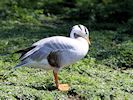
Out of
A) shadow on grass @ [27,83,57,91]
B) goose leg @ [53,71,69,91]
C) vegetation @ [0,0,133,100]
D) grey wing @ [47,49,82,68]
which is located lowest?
vegetation @ [0,0,133,100]

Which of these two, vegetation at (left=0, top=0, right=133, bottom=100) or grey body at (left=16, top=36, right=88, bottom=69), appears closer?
grey body at (left=16, top=36, right=88, bottom=69)

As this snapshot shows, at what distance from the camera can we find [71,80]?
6754 mm

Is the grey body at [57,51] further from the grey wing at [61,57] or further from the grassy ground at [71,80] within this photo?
the grassy ground at [71,80]

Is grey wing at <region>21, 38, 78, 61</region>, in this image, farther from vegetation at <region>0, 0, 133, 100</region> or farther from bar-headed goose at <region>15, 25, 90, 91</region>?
vegetation at <region>0, 0, 133, 100</region>

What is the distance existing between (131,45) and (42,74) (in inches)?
Result: 98.4

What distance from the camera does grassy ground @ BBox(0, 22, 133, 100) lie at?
6.08 meters

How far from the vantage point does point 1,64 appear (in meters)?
7.45

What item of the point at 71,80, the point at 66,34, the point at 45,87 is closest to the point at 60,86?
the point at 45,87

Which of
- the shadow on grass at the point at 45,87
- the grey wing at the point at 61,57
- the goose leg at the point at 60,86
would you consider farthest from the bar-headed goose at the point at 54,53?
the shadow on grass at the point at 45,87

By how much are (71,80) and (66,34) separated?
3.68 m

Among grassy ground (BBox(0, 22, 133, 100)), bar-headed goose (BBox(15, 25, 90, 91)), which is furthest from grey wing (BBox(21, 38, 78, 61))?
grassy ground (BBox(0, 22, 133, 100))

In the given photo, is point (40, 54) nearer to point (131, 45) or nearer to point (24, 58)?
point (24, 58)

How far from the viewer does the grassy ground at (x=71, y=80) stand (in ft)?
19.9

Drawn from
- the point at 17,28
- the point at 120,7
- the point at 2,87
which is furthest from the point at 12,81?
the point at 120,7
